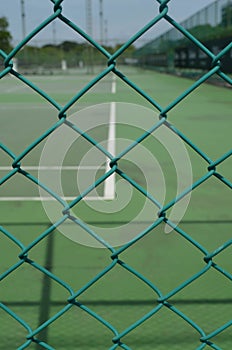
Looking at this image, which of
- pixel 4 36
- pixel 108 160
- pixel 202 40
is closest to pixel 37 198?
pixel 108 160

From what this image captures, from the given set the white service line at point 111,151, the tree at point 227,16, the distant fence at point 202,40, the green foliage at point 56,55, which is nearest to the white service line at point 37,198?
the white service line at point 111,151

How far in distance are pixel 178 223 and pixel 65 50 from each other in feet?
146

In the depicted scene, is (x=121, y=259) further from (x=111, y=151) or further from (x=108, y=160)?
(x=111, y=151)

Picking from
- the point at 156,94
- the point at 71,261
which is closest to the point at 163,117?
the point at 71,261

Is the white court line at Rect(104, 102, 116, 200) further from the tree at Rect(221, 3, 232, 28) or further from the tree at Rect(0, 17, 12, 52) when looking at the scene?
the tree at Rect(0, 17, 12, 52)

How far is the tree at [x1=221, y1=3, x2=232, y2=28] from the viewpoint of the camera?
21.8m

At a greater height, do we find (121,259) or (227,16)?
(227,16)

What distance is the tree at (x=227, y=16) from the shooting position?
21.8 m

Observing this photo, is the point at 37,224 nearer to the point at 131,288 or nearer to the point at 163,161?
the point at 131,288

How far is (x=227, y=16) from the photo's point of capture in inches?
864

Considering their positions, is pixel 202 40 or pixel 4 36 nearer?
pixel 202 40

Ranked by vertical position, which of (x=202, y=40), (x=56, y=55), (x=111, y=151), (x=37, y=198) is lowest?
(x=37, y=198)

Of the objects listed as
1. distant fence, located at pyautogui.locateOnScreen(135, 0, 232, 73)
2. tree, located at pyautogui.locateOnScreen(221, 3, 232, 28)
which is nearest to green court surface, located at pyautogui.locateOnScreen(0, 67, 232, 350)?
distant fence, located at pyautogui.locateOnScreen(135, 0, 232, 73)

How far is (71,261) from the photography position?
3.63 metres
